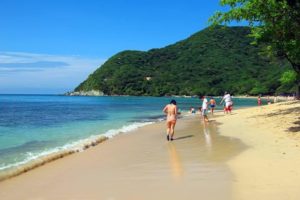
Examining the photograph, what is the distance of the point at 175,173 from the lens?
10.1m

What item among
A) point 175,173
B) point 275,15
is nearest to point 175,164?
point 175,173

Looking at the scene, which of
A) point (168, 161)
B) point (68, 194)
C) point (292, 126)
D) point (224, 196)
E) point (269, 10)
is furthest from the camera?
point (292, 126)

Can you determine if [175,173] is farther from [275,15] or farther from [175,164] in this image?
[275,15]

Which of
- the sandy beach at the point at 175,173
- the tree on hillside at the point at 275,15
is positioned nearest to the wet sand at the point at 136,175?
the sandy beach at the point at 175,173

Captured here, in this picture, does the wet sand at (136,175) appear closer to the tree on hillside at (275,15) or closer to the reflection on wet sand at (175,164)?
the reflection on wet sand at (175,164)

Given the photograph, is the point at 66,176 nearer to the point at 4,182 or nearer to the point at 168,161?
the point at 4,182

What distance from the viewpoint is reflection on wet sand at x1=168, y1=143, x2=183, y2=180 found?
9.89 m

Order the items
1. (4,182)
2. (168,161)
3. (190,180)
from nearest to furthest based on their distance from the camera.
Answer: (190,180), (4,182), (168,161)

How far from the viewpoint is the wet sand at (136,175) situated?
8328 mm

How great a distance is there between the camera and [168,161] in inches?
479

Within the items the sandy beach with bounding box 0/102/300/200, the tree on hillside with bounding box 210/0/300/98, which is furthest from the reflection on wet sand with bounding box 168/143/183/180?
the tree on hillside with bounding box 210/0/300/98

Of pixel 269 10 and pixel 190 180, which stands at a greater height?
pixel 269 10

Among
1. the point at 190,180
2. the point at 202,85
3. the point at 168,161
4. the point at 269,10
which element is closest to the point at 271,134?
the point at 269,10

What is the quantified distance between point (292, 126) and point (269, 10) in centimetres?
530
